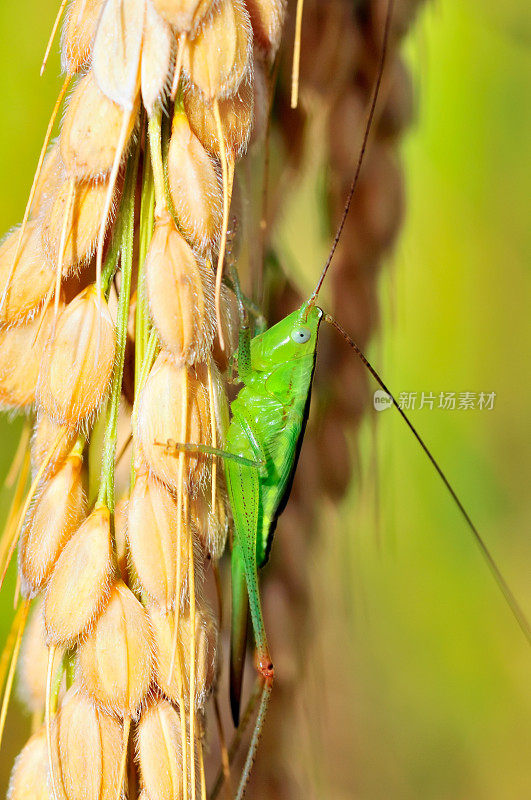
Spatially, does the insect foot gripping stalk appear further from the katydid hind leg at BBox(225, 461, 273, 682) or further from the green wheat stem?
the green wheat stem

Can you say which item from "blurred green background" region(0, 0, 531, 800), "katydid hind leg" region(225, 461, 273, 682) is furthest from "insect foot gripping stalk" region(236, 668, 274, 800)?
"blurred green background" region(0, 0, 531, 800)

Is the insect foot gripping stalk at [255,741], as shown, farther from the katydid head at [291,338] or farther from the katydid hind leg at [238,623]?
the katydid head at [291,338]

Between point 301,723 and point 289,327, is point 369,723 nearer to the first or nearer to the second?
point 301,723

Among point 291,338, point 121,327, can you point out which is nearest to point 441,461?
point 291,338

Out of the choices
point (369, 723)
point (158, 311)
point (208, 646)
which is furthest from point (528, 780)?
point (158, 311)

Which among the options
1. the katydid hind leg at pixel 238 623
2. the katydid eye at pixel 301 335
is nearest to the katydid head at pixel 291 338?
the katydid eye at pixel 301 335

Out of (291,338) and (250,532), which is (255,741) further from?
(291,338)
